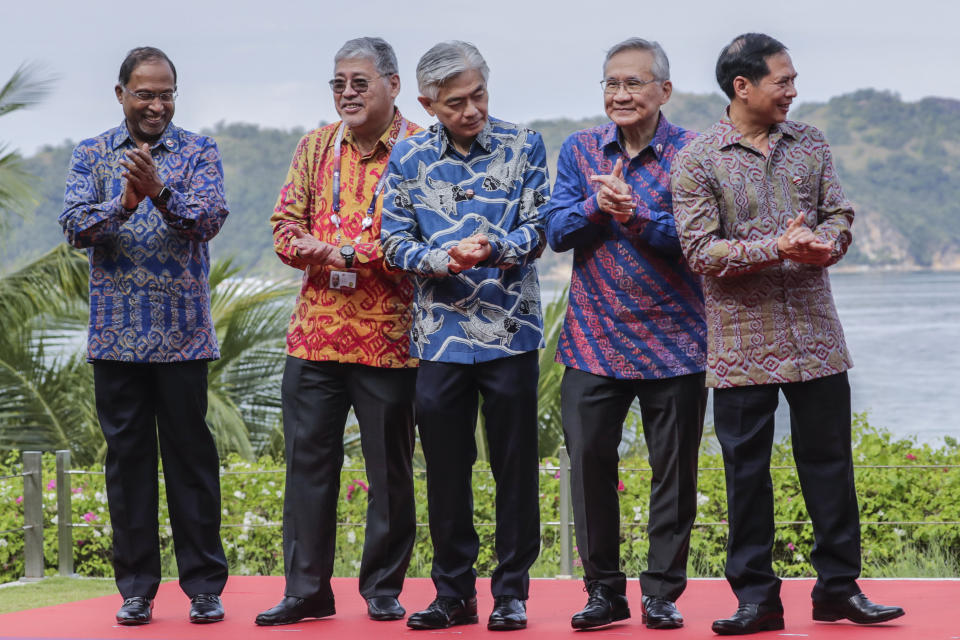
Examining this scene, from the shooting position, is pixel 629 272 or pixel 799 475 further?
pixel 629 272

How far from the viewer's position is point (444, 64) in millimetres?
3834

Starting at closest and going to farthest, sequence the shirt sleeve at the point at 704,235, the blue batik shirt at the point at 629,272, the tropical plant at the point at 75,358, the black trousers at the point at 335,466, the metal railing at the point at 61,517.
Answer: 1. the shirt sleeve at the point at 704,235
2. the blue batik shirt at the point at 629,272
3. the black trousers at the point at 335,466
4. the metal railing at the point at 61,517
5. the tropical plant at the point at 75,358

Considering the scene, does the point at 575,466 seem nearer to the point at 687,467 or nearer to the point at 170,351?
the point at 687,467

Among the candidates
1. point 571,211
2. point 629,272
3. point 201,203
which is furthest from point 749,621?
point 201,203

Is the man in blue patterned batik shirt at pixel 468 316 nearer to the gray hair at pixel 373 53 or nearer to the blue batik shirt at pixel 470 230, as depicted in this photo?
the blue batik shirt at pixel 470 230

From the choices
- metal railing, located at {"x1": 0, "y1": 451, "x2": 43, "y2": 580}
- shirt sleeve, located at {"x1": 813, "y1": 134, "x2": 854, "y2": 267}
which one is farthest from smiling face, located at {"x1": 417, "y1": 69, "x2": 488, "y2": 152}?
metal railing, located at {"x1": 0, "y1": 451, "x2": 43, "y2": 580}

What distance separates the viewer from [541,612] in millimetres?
4172

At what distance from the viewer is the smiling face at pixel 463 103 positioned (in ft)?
12.6

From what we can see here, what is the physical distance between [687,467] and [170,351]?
1.76 m

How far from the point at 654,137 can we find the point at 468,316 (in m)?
0.82

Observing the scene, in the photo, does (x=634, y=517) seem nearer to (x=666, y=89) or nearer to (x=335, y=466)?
(x=335, y=466)

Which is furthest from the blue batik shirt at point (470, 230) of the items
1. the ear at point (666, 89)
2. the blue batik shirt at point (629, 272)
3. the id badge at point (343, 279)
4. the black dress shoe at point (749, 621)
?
the black dress shoe at point (749, 621)

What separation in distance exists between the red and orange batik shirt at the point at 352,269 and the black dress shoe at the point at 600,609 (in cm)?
96

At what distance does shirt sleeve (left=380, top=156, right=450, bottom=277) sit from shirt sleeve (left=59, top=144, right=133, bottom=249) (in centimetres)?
88
